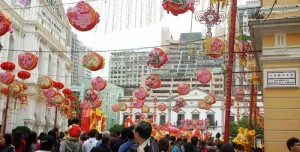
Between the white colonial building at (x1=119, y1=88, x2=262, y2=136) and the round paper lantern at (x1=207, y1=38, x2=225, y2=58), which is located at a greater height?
the round paper lantern at (x1=207, y1=38, x2=225, y2=58)

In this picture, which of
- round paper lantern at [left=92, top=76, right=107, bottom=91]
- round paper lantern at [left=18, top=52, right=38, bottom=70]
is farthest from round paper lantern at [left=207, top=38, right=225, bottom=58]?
round paper lantern at [left=92, top=76, right=107, bottom=91]

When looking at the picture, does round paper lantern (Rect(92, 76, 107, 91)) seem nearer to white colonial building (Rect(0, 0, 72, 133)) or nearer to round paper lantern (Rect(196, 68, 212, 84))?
round paper lantern (Rect(196, 68, 212, 84))

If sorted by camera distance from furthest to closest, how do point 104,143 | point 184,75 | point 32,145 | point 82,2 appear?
1. point 184,75
2. point 82,2
3. point 32,145
4. point 104,143

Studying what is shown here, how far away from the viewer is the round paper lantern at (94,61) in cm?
1371

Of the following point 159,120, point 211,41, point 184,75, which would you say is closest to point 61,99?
point 211,41

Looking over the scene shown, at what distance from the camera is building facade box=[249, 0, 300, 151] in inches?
293

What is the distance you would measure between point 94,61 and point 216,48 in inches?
180

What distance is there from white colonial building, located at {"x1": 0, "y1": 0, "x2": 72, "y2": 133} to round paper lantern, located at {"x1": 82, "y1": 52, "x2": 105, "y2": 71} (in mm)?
11825

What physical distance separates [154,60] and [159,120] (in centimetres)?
3911

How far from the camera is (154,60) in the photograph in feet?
48.9

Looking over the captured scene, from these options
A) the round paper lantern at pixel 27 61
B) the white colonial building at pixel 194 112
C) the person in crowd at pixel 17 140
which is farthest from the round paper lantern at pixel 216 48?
the white colonial building at pixel 194 112

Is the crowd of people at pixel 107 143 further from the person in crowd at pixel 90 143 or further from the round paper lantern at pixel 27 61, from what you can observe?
the round paper lantern at pixel 27 61

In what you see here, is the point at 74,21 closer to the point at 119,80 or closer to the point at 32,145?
the point at 32,145

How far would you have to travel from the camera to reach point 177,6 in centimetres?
784
